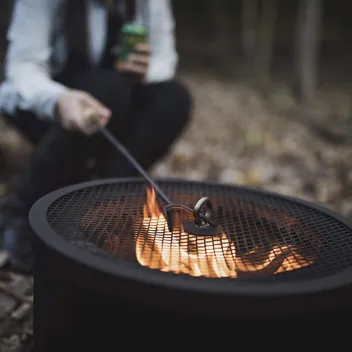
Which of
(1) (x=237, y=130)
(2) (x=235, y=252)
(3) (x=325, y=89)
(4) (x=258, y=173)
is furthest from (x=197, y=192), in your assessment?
(3) (x=325, y=89)

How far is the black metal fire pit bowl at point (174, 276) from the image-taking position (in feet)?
2.52

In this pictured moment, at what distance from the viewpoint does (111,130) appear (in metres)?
2.01

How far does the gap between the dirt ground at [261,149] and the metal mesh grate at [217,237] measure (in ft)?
1.62

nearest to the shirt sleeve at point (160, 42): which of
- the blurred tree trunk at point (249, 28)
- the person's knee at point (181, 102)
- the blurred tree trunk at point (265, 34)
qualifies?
the person's knee at point (181, 102)

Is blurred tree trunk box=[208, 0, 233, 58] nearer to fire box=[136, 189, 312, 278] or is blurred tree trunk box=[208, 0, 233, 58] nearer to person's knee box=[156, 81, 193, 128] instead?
person's knee box=[156, 81, 193, 128]

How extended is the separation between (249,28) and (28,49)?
235 inches

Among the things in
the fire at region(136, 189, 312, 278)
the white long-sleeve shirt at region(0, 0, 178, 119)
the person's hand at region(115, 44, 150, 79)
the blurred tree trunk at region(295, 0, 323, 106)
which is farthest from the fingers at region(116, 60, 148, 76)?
the blurred tree trunk at region(295, 0, 323, 106)

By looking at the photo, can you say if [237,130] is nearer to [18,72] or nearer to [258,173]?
[258,173]

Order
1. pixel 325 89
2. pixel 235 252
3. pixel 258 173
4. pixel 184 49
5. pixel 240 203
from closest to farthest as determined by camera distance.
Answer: pixel 235 252 < pixel 240 203 < pixel 258 173 < pixel 325 89 < pixel 184 49

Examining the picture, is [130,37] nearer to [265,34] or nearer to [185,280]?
[185,280]

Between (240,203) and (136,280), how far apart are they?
0.62 meters

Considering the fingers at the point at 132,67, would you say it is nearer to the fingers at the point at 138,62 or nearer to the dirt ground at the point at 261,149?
the fingers at the point at 138,62

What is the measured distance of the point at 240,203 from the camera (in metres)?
1.32

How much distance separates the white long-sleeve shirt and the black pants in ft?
0.48
